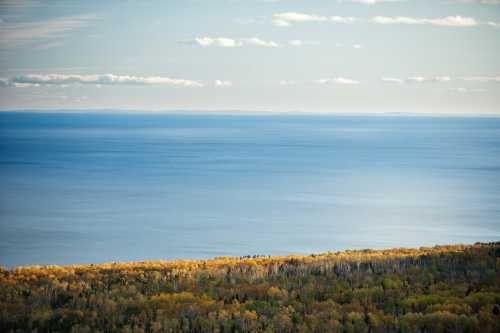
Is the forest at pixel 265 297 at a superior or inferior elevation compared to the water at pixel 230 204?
inferior

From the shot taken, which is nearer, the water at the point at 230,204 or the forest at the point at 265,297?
the forest at the point at 265,297

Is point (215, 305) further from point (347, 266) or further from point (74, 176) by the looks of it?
point (74, 176)

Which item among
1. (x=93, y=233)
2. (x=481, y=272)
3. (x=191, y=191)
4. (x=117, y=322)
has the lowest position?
(x=117, y=322)

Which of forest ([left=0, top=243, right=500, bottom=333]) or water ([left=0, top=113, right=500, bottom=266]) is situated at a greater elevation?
water ([left=0, top=113, right=500, bottom=266])

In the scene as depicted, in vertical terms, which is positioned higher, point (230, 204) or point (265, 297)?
point (230, 204)

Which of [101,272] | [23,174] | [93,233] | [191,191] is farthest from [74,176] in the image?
[101,272]

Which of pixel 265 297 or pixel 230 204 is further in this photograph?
pixel 230 204

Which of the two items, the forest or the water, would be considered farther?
the water

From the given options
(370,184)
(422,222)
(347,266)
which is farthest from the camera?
(370,184)
